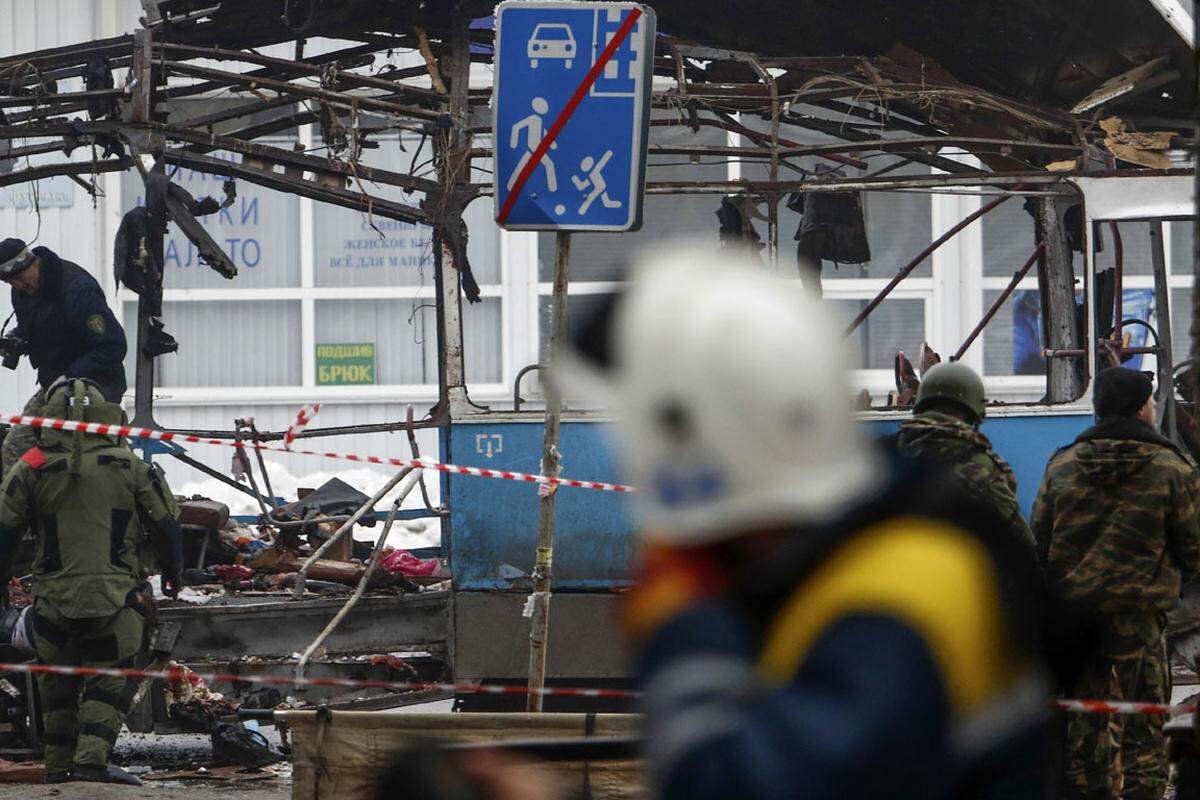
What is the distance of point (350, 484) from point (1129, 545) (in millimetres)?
7288

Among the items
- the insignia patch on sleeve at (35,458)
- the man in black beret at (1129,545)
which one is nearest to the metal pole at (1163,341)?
the man in black beret at (1129,545)

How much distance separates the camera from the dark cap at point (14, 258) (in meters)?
8.90

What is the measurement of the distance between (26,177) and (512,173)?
416 cm

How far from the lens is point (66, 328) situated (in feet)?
29.5

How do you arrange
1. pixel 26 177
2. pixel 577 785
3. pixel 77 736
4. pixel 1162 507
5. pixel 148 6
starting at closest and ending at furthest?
pixel 577 785 → pixel 1162 507 → pixel 77 736 → pixel 148 6 → pixel 26 177

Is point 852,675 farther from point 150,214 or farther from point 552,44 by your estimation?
point 150,214

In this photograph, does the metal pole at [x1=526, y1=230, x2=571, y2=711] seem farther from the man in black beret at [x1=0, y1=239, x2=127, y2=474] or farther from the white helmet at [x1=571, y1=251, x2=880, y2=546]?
the white helmet at [x1=571, y1=251, x2=880, y2=546]

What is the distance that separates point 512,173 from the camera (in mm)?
5926

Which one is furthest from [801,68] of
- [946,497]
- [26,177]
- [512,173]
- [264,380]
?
[264,380]

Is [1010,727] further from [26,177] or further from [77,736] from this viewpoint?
[26,177]

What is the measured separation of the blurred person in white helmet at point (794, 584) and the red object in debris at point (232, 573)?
7635 mm

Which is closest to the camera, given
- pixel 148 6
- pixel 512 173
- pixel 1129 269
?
pixel 512 173

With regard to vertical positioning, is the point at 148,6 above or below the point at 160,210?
above

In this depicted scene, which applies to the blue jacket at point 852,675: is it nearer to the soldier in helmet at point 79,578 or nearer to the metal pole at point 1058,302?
the soldier in helmet at point 79,578
